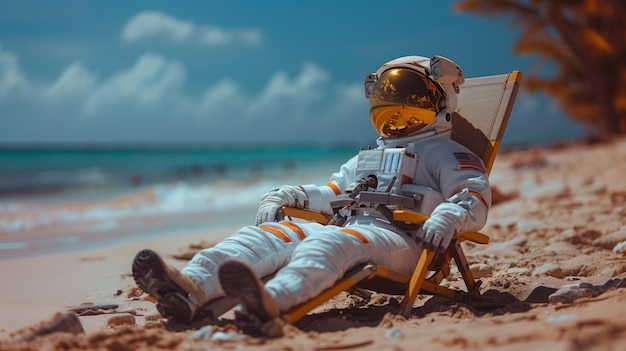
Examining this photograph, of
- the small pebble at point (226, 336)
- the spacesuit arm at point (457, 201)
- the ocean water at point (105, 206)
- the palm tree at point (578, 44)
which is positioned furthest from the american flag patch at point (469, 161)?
the palm tree at point (578, 44)

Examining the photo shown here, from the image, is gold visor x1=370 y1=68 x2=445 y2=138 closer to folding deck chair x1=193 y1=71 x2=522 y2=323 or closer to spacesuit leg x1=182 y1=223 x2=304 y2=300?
folding deck chair x1=193 y1=71 x2=522 y2=323

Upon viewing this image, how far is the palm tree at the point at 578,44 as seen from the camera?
796 inches

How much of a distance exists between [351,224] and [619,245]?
8.13ft

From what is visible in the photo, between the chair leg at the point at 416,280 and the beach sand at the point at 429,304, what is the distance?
7 cm

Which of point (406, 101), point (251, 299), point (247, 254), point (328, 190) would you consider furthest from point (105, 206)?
point (251, 299)

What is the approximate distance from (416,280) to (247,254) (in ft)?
2.60

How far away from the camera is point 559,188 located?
9125 millimetres

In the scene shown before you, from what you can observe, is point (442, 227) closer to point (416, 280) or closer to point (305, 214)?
point (416, 280)

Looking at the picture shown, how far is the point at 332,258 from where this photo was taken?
115 inches

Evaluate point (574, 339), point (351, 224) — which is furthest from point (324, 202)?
point (574, 339)

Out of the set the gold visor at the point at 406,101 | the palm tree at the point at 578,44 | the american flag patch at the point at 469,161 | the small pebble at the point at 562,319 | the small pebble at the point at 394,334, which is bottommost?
the small pebble at the point at 394,334

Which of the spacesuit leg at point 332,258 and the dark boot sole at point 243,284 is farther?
the spacesuit leg at point 332,258

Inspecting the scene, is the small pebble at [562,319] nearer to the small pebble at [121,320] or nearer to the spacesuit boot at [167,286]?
the spacesuit boot at [167,286]

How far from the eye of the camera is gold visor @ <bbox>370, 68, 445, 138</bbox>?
3645mm
